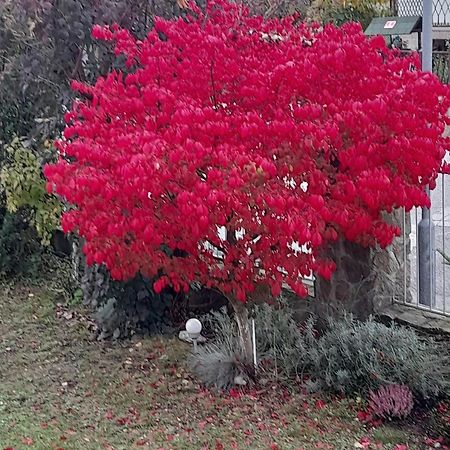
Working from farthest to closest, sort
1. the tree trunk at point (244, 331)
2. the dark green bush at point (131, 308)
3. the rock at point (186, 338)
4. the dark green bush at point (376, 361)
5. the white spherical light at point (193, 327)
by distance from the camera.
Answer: the dark green bush at point (131, 308), the rock at point (186, 338), the white spherical light at point (193, 327), the tree trunk at point (244, 331), the dark green bush at point (376, 361)

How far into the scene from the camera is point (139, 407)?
536 cm

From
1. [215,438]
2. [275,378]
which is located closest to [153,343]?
[275,378]

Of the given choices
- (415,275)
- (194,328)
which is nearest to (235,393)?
(194,328)

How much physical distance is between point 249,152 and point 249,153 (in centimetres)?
4

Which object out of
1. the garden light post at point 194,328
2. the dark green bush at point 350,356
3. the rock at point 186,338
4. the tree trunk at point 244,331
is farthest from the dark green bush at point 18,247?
the tree trunk at point 244,331

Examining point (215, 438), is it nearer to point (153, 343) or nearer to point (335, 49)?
point (153, 343)

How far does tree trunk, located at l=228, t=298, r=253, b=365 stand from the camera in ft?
18.2

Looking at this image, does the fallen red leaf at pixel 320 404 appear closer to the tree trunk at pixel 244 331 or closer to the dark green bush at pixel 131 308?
the tree trunk at pixel 244 331

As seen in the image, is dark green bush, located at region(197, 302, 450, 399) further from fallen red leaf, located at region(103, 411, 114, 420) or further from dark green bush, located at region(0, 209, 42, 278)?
dark green bush, located at region(0, 209, 42, 278)

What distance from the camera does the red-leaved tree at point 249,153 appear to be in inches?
166

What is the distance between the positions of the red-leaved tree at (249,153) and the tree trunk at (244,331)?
1.39ft

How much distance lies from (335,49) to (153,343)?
3177 mm

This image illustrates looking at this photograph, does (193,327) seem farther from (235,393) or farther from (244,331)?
(235,393)

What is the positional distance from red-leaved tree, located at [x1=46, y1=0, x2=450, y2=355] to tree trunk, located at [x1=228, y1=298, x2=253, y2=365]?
0.42 meters
